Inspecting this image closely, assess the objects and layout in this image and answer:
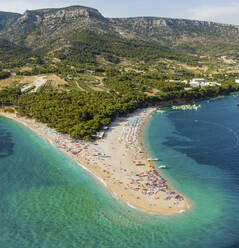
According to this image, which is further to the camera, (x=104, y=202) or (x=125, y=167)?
(x=125, y=167)

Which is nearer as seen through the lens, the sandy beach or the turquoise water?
the turquoise water

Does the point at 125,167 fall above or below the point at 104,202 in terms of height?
above

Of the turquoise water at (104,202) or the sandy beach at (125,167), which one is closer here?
the turquoise water at (104,202)

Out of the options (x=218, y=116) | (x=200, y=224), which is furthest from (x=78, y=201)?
(x=218, y=116)
